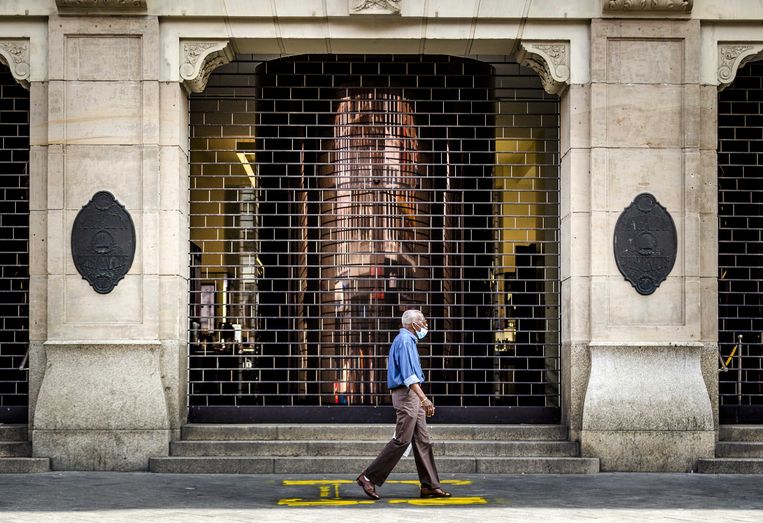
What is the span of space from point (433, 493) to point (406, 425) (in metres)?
0.80

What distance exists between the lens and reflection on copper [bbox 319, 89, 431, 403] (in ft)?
52.9

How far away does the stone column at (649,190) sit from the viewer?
1401 centimetres

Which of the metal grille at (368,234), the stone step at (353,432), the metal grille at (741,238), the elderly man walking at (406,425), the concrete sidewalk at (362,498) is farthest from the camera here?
the metal grille at (741,238)

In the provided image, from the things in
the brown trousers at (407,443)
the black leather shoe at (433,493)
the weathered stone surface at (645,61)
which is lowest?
the black leather shoe at (433,493)

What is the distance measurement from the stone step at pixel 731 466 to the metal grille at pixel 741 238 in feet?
6.70

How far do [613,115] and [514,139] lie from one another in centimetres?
382

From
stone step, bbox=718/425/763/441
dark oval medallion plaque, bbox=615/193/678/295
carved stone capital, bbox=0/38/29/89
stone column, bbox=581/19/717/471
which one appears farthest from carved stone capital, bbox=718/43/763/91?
carved stone capital, bbox=0/38/29/89

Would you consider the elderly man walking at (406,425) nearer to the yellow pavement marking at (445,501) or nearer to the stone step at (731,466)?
the yellow pavement marking at (445,501)

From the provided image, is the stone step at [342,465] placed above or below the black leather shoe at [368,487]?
below

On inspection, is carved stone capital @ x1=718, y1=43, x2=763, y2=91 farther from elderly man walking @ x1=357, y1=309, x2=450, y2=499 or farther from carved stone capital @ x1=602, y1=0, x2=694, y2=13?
elderly man walking @ x1=357, y1=309, x2=450, y2=499

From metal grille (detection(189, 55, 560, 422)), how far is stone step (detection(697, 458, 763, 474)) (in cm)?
221

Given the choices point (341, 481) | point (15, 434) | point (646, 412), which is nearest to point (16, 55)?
point (15, 434)

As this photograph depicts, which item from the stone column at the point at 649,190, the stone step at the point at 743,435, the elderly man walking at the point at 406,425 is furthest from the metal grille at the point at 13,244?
the stone step at the point at 743,435

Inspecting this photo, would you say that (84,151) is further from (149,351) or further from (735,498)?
(735,498)
